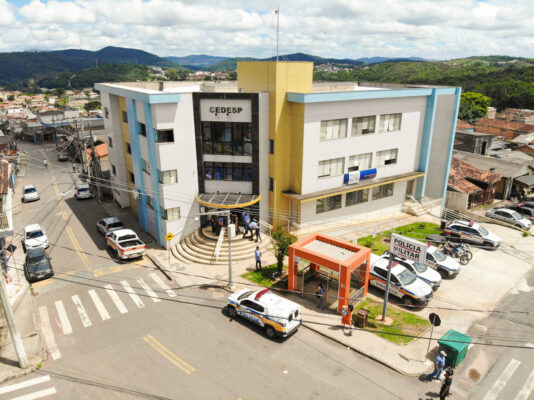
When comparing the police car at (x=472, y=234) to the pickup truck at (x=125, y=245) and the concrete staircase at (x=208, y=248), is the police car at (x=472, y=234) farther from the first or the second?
the pickup truck at (x=125, y=245)

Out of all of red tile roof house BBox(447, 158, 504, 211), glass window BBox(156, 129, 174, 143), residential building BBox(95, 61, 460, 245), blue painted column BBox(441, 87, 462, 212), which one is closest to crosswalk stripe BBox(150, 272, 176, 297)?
residential building BBox(95, 61, 460, 245)

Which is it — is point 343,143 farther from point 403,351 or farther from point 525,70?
point 525,70

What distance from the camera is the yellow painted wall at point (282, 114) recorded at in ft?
91.5

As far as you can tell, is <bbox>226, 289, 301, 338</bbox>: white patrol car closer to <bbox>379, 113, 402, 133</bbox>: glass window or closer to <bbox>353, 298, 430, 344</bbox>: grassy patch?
<bbox>353, 298, 430, 344</bbox>: grassy patch

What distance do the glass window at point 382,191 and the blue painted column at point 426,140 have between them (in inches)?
157

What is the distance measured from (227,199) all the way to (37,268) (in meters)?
14.1

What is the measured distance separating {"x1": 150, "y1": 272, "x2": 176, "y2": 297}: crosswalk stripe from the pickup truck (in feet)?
8.14

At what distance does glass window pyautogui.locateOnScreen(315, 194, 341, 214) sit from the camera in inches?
1237

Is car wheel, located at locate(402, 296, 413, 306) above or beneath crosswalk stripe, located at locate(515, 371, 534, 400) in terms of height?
above

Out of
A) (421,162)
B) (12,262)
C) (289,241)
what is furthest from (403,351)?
(12,262)

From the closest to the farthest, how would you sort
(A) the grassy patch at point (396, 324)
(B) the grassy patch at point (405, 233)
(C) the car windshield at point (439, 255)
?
(A) the grassy patch at point (396, 324)
(C) the car windshield at point (439, 255)
(B) the grassy patch at point (405, 233)

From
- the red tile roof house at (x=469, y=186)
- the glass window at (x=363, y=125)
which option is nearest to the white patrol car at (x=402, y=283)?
the glass window at (x=363, y=125)

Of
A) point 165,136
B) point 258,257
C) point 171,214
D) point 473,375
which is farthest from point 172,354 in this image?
point 165,136

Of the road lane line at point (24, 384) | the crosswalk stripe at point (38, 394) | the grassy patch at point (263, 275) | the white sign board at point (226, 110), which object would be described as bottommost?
the road lane line at point (24, 384)
